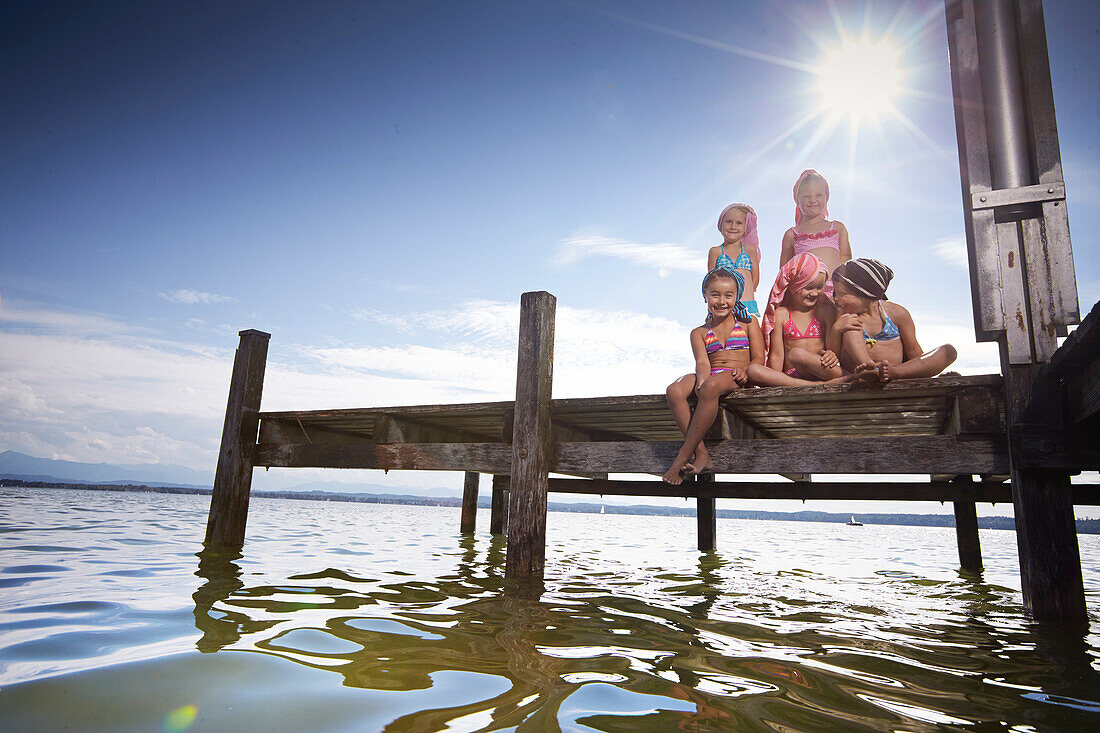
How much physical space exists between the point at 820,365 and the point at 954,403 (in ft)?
2.99

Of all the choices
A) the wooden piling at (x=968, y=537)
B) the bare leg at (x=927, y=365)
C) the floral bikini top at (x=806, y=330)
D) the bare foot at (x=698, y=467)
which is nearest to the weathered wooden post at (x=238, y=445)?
the bare foot at (x=698, y=467)

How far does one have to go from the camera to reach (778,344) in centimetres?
482

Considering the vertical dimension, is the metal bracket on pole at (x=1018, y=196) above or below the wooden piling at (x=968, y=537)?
above

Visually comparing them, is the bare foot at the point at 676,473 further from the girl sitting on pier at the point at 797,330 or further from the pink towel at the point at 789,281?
the pink towel at the point at 789,281

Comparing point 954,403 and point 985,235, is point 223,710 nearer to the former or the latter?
point 954,403

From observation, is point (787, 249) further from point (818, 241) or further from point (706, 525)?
point (706, 525)

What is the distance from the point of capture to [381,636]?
313cm

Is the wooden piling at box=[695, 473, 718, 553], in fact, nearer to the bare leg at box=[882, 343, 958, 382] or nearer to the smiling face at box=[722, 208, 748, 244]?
the smiling face at box=[722, 208, 748, 244]

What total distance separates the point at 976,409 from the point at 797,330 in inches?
50.6

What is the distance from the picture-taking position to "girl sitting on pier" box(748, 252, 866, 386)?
455 centimetres

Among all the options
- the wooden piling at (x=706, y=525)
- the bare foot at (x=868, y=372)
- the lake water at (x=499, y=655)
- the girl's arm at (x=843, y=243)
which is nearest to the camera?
the lake water at (x=499, y=655)

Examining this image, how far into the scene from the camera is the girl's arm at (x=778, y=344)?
4.78 metres

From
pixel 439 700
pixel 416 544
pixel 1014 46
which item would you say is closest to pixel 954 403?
pixel 1014 46

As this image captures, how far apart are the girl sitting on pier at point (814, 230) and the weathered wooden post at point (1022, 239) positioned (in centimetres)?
118
